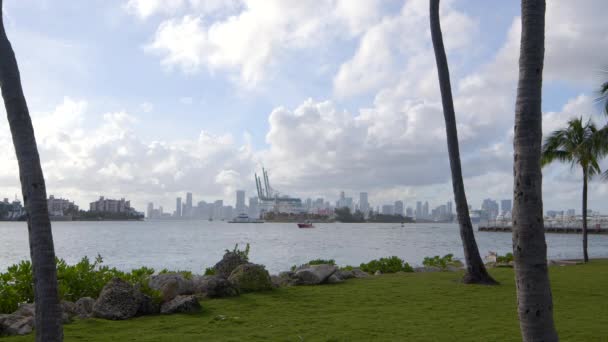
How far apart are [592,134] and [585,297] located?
10507 mm

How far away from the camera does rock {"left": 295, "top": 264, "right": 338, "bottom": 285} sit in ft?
35.6

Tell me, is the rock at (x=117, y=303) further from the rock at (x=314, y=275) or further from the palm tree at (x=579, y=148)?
the palm tree at (x=579, y=148)

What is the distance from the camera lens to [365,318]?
7.21 m

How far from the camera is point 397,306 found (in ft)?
27.0

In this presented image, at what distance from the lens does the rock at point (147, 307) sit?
297 inches

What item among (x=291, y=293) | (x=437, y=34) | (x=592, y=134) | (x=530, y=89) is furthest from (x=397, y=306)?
(x=592, y=134)

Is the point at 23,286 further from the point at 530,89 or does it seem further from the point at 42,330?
the point at 530,89

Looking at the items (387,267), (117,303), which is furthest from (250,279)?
(387,267)

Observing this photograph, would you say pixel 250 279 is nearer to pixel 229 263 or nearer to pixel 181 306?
pixel 229 263

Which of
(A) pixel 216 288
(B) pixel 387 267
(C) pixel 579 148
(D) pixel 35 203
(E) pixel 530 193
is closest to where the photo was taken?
(E) pixel 530 193

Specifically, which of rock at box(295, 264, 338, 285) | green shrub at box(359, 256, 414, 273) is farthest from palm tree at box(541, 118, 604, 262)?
rock at box(295, 264, 338, 285)

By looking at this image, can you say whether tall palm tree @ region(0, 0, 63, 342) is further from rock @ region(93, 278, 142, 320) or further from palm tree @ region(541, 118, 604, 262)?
palm tree @ region(541, 118, 604, 262)

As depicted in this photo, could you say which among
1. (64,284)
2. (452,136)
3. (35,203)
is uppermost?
(452,136)

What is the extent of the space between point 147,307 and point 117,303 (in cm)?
44
